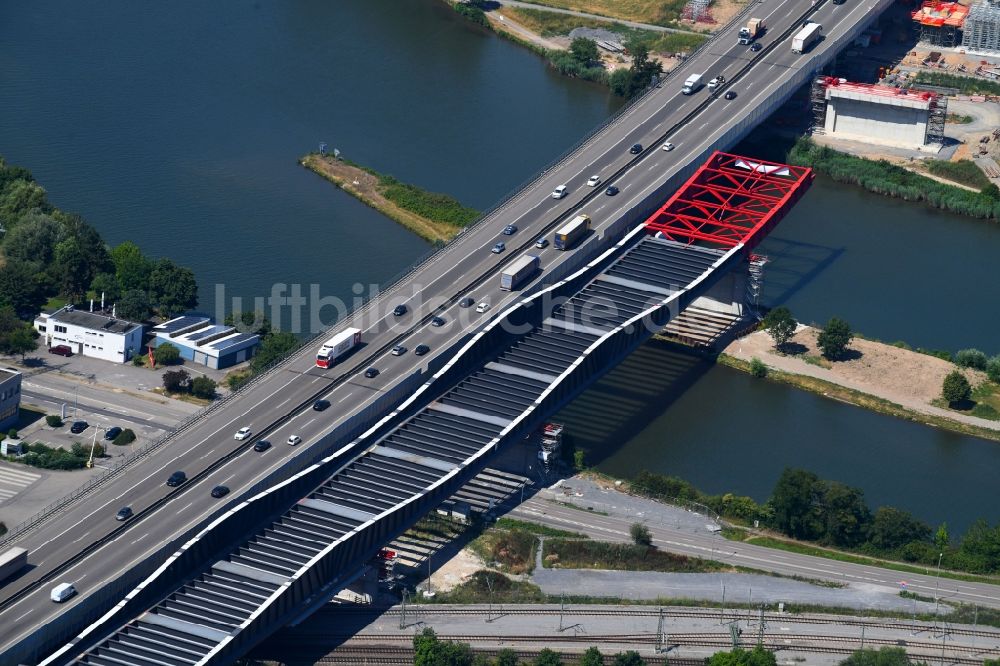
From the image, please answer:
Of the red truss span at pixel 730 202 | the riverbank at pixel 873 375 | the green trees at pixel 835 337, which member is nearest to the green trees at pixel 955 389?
the riverbank at pixel 873 375

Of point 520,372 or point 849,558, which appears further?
point 520,372

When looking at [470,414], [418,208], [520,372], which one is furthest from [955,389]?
[418,208]

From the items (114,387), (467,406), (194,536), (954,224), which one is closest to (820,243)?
(954,224)

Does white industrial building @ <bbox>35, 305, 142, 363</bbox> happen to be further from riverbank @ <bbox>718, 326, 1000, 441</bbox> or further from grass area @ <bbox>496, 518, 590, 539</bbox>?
riverbank @ <bbox>718, 326, 1000, 441</bbox>

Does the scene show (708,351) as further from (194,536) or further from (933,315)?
(194,536)

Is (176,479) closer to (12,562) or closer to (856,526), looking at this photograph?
(12,562)
